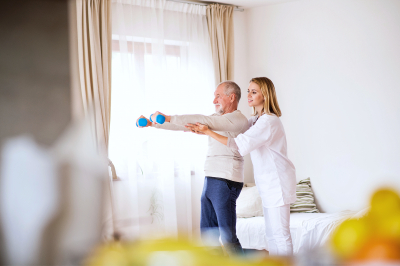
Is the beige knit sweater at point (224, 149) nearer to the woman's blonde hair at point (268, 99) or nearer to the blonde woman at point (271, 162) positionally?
the blonde woman at point (271, 162)

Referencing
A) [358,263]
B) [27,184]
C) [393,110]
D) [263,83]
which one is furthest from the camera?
[393,110]

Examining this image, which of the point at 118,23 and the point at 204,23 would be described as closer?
the point at 118,23

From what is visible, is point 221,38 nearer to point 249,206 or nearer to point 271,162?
point 249,206

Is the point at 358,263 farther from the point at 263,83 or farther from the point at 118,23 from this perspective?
the point at 118,23

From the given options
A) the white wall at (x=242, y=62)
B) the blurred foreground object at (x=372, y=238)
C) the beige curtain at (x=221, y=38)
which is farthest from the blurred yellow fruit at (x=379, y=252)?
the white wall at (x=242, y=62)

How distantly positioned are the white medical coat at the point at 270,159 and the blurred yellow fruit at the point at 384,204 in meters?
1.82

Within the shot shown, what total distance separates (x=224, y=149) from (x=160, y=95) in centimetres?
161

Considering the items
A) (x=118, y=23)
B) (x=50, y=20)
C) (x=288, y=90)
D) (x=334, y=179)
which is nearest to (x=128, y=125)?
(x=118, y=23)

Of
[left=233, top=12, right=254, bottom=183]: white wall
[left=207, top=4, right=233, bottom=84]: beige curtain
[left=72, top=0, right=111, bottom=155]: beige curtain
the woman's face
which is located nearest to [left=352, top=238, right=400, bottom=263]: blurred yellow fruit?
the woman's face

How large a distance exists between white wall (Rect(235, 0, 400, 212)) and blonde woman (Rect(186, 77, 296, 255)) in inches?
36.2

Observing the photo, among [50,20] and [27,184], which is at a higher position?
[50,20]

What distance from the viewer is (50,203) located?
368 mm

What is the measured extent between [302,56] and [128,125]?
1927 mm

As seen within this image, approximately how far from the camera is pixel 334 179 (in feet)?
11.6
